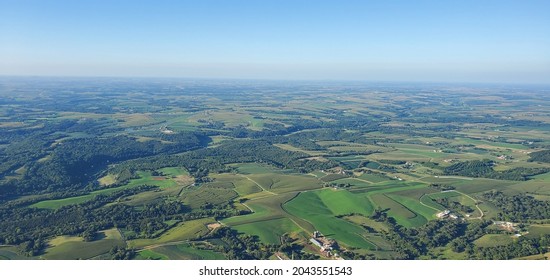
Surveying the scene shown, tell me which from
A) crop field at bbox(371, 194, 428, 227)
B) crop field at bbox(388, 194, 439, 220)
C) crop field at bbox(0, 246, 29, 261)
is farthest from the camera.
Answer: crop field at bbox(388, 194, 439, 220)

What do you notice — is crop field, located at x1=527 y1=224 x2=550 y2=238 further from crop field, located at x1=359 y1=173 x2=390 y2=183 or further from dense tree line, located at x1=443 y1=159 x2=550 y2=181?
crop field, located at x1=359 y1=173 x2=390 y2=183

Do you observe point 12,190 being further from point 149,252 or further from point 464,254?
point 464,254

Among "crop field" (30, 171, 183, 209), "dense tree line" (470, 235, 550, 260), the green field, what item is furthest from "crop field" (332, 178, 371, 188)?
the green field

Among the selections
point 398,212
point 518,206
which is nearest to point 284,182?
point 398,212

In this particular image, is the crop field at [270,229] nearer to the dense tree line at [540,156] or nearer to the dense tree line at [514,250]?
the dense tree line at [514,250]

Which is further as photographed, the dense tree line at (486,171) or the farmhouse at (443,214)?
the dense tree line at (486,171)

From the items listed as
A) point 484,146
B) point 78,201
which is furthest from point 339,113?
point 78,201

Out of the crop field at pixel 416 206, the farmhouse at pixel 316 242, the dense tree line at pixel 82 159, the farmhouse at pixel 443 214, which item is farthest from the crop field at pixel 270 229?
the dense tree line at pixel 82 159

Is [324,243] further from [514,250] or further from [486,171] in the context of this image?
[486,171]
